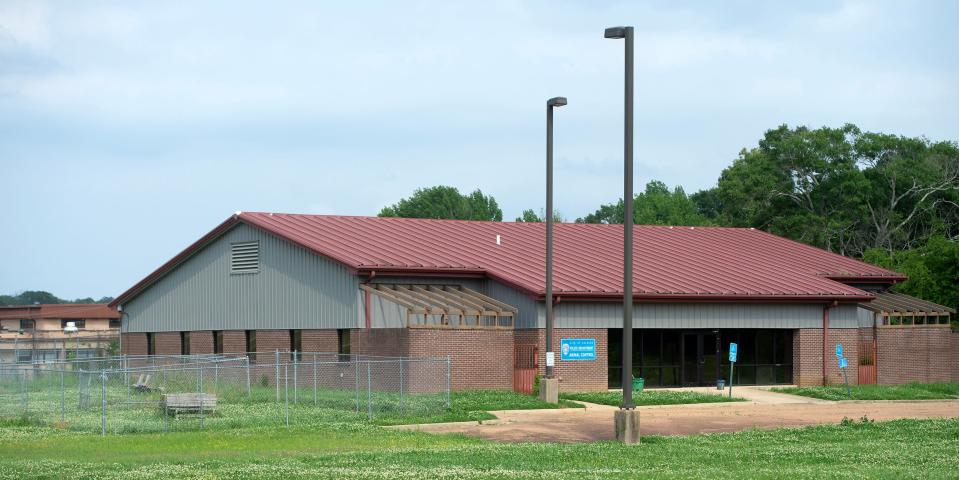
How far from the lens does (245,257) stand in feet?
167

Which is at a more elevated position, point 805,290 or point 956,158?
point 956,158

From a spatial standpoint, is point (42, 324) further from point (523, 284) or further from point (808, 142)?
point (523, 284)

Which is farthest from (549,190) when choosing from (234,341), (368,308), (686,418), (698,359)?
(234,341)

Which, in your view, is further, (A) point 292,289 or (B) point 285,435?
(A) point 292,289

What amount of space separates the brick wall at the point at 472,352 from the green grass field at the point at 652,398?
7.73 ft

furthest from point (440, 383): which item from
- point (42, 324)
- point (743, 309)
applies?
point (42, 324)

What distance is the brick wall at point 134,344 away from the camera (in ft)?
188

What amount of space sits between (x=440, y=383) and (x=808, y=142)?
53.1 meters

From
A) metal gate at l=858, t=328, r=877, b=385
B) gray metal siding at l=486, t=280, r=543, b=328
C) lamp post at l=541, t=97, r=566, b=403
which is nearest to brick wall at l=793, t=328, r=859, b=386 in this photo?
metal gate at l=858, t=328, r=877, b=385

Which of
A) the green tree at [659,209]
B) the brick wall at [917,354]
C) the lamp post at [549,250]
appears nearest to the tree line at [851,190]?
the green tree at [659,209]

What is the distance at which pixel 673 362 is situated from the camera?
47.4m

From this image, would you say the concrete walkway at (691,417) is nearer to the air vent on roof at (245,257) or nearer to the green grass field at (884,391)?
the green grass field at (884,391)

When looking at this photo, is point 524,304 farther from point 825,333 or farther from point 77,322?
point 77,322

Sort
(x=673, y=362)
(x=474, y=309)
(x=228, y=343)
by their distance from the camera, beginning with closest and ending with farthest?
1. (x=474, y=309)
2. (x=673, y=362)
3. (x=228, y=343)
